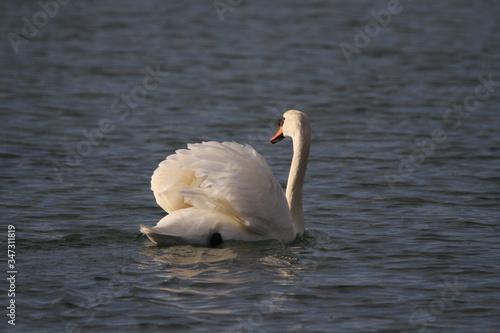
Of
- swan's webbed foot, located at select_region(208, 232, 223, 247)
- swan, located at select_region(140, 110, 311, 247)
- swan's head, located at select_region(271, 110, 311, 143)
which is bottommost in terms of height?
swan's webbed foot, located at select_region(208, 232, 223, 247)

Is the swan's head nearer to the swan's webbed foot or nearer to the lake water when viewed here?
the lake water

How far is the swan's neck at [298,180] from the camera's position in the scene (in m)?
9.45

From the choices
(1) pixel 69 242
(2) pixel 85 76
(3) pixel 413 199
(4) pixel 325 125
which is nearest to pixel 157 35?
(2) pixel 85 76

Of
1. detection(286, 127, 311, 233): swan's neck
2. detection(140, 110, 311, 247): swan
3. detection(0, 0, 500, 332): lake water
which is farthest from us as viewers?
detection(286, 127, 311, 233): swan's neck

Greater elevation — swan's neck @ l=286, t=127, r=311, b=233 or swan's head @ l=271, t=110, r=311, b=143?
swan's head @ l=271, t=110, r=311, b=143

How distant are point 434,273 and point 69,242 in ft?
11.5

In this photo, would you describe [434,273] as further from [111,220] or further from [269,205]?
[111,220]

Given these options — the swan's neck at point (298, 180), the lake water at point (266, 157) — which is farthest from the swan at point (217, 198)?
the swan's neck at point (298, 180)

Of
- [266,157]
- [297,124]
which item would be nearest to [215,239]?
[297,124]

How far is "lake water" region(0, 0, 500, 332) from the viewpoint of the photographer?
7.40m

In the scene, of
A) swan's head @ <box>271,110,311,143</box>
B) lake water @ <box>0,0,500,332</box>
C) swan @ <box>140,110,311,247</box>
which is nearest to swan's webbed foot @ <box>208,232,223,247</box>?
swan @ <box>140,110,311,247</box>

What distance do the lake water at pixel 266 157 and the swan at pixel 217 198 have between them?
0.64ft

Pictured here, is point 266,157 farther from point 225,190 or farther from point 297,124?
point 225,190

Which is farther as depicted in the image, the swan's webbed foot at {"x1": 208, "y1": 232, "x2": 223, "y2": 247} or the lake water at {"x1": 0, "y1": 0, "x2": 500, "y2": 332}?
the swan's webbed foot at {"x1": 208, "y1": 232, "x2": 223, "y2": 247}
